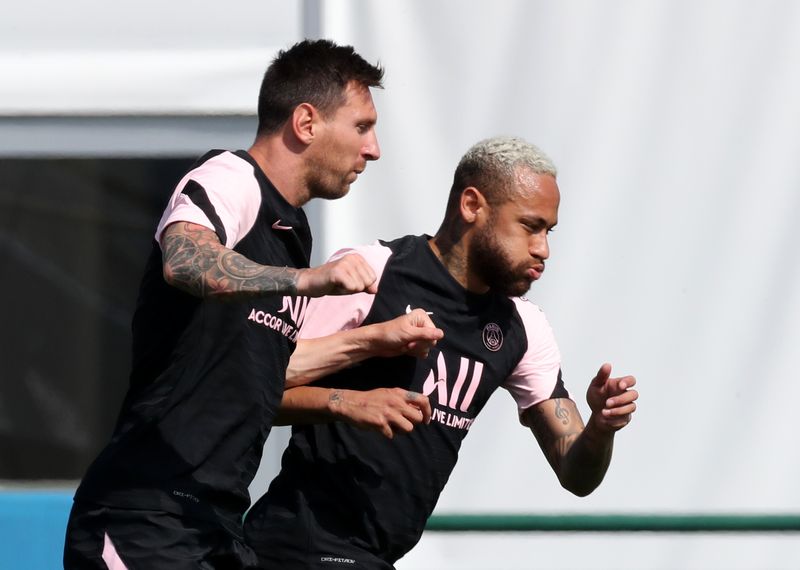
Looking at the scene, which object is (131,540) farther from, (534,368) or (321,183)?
(534,368)

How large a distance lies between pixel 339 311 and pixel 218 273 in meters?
0.73

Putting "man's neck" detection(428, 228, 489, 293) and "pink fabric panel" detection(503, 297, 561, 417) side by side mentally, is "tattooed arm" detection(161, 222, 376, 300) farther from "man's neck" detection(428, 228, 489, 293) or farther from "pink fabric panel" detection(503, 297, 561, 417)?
"pink fabric panel" detection(503, 297, 561, 417)

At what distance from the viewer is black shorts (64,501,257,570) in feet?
7.63

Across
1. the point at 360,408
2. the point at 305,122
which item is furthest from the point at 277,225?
the point at 360,408

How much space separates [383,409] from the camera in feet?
8.30

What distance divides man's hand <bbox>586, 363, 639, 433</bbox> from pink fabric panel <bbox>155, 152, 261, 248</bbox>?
32.1 inches

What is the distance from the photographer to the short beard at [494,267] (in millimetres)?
2805

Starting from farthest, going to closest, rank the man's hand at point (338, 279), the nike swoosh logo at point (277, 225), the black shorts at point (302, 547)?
the black shorts at point (302, 547), the nike swoosh logo at point (277, 225), the man's hand at point (338, 279)

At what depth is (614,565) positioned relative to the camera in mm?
3770

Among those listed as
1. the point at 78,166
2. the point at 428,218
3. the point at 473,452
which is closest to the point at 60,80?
the point at 78,166

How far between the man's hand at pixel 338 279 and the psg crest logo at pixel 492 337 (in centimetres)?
76

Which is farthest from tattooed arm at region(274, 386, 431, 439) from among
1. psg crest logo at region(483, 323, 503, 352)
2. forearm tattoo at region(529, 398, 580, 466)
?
forearm tattoo at region(529, 398, 580, 466)

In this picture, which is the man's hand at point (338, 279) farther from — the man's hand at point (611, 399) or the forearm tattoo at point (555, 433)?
the forearm tattoo at point (555, 433)

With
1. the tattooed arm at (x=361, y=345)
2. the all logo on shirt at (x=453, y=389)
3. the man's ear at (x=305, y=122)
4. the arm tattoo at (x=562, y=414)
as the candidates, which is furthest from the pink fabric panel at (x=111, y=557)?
the arm tattoo at (x=562, y=414)
